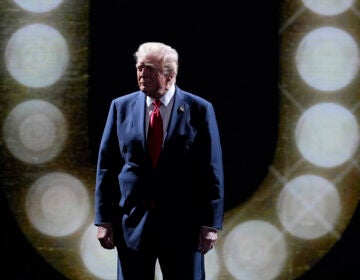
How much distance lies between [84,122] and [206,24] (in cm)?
73

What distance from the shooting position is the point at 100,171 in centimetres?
198

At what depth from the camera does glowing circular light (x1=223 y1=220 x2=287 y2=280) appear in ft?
8.25

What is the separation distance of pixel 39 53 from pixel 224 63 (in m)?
0.87

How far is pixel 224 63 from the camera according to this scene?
2520mm

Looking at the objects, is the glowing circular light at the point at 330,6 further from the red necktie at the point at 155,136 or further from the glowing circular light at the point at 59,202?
the glowing circular light at the point at 59,202

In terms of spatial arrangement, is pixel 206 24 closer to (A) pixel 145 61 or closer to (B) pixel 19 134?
(A) pixel 145 61

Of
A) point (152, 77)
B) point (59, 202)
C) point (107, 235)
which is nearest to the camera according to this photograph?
point (152, 77)

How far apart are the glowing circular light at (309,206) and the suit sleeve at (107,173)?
0.88 metres

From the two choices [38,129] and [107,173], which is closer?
[107,173]

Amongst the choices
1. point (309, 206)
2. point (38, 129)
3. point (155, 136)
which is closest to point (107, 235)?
point (155, 136)

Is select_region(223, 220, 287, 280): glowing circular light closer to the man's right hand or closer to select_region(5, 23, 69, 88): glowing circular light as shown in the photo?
the man's right hand

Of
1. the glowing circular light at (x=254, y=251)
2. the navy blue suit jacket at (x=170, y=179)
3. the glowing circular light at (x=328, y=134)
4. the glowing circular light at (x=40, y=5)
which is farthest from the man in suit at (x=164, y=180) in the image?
the glowing circular light at (x=40, y=5)

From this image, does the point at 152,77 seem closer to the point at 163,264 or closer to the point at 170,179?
the point at 170,179

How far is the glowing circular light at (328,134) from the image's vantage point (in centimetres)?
246
